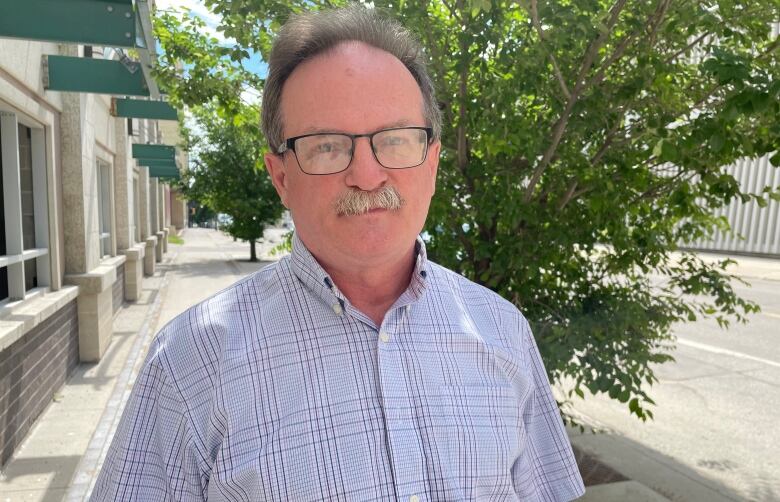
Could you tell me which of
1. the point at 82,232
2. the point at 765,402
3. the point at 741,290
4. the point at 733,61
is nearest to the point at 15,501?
the point at 82,232

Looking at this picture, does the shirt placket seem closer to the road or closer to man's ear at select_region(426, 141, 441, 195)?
man's ear at select_region(426, 141, 441, 195)

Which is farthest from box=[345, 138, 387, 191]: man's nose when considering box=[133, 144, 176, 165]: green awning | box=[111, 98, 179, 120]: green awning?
box=[133, 144, 176, 165]: green awning

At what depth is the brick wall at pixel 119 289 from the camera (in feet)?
33.4

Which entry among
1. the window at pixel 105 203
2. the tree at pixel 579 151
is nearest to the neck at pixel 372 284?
the tree at pixel 579 151

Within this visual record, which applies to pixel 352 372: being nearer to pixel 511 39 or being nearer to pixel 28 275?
pixel 511 39

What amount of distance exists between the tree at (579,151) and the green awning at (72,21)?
0.74m

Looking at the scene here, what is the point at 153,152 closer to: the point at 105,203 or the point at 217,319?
the point at 105,203

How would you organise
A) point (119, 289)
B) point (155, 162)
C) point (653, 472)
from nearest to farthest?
point (653, 472) → point (119, 289) → point (155, 162)

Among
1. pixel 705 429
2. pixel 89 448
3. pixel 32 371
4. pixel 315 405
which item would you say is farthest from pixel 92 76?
pixel 705 429

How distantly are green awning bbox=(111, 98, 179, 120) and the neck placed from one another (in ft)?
23.4

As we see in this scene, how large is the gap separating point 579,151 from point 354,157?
2.30 m

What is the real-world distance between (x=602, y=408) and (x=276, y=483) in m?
5.50

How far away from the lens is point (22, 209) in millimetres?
5680

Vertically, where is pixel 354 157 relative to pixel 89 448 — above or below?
above
